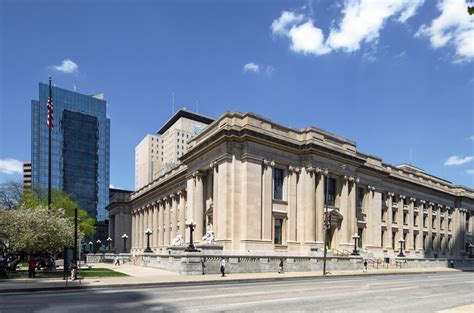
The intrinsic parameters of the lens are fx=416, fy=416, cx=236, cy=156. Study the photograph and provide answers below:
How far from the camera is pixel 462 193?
85750 millimetres

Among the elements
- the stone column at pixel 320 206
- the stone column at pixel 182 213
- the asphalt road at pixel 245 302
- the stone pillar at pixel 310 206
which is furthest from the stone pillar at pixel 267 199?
the asphalt road at pixel 245 302

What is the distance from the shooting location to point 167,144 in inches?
6629

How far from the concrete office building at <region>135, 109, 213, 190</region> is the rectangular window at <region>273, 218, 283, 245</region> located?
104 m

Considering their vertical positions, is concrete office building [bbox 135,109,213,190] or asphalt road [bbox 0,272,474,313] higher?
concrete office building [bbox 135,109,213,190]

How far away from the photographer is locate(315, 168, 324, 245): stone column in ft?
166

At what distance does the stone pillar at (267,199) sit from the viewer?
46.6 m

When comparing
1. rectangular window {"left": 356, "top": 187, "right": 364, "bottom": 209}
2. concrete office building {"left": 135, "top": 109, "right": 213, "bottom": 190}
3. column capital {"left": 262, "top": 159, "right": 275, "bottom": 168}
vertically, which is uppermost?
concrete office building {"left": 135, "top": 109, "right": 213, "bottom": 190}

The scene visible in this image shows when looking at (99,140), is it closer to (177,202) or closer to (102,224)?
(102,224)

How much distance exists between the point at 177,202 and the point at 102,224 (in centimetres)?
9837

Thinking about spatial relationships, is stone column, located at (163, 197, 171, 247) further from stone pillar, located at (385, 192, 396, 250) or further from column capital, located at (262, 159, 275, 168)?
stone pillar, located at (385, 192, 396, 250)

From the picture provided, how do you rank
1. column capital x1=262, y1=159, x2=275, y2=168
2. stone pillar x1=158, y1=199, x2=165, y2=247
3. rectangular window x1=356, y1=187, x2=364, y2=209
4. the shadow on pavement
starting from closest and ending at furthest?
the shadow on pavement < column capital x1=262, y1=159, x2=275, y2=168 < rectangular window x1=356, y1=187, x2=364, y2=209 < stone pillar x1=158, y1=199, x2=165, y2=247

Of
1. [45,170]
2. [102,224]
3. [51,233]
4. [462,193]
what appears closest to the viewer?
[51,233]

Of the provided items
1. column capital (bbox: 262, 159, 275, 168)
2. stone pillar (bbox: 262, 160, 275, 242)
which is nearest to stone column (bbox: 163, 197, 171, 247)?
stone pillar (bbox: 262, 160, 275, 242)

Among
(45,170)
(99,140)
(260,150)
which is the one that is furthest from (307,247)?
(99,140)
